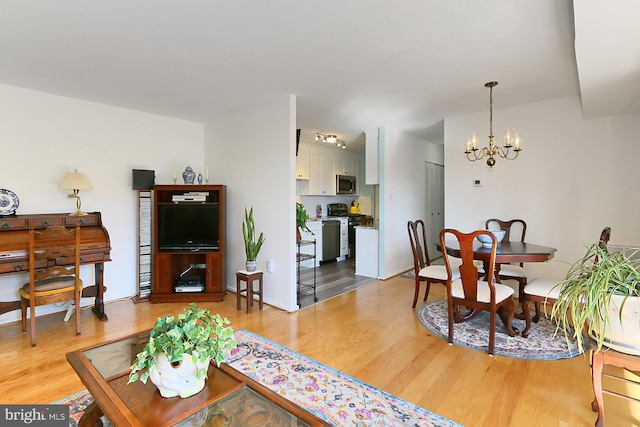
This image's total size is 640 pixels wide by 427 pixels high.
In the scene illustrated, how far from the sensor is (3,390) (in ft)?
6.73

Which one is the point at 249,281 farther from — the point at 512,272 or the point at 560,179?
the point at 560,179

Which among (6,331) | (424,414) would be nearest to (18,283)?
(6,331)

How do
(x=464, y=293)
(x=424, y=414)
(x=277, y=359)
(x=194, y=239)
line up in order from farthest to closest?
(x=194, y=239)
(x=464, y=293)
(x=277, y=359)
(x=424, y=414)

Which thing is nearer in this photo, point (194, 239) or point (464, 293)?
point (464, 293)

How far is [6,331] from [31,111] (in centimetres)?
218

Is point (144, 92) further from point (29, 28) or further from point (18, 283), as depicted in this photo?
point (18, 283)

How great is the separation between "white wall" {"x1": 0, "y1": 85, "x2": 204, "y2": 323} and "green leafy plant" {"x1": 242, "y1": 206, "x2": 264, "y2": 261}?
4.90 feet

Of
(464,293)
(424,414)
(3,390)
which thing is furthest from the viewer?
(464,293)

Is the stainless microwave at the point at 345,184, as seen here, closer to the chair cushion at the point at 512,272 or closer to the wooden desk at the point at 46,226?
the chair cushion at the point at 512,272

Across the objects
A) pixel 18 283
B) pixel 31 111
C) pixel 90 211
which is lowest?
pixel 18 283

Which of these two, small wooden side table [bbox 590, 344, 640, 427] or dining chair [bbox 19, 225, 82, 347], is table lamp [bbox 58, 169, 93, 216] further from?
small wooden side table [bbox 590, 344, 640, 427]

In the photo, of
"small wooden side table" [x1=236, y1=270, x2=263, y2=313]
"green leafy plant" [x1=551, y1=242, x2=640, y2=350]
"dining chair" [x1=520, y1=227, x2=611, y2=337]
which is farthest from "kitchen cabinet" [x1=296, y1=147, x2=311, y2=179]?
"green leafy plant" [x1=551, y1=242, x2=640, y2=350]

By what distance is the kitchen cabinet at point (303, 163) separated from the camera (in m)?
5.75

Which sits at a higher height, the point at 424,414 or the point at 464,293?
the point at 464,293
